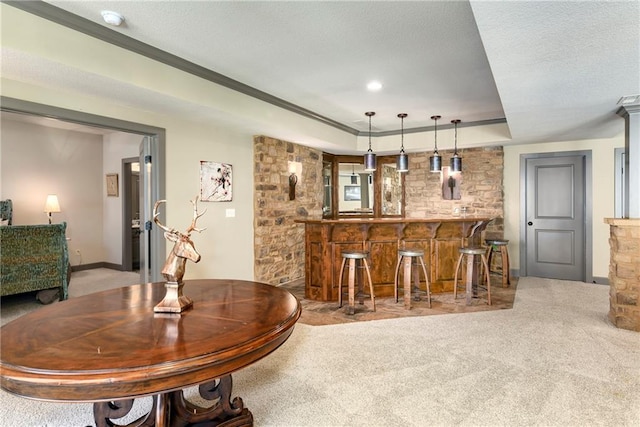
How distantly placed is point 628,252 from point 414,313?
2206 mm

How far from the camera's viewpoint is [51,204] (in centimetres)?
595

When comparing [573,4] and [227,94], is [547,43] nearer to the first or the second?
[573,4]

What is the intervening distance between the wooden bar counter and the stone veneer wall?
863 millimetres

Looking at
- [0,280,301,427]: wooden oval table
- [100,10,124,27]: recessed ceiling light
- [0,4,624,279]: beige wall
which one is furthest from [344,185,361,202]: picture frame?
[0,280,301,427]: wooden oval table

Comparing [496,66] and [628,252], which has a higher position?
[496,66]

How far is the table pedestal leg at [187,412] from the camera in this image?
1.64 metres

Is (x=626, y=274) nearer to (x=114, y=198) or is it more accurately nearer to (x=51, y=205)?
(x=114, y=198)

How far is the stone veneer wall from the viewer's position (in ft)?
16.7

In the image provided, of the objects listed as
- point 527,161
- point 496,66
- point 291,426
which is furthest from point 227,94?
point 527,161

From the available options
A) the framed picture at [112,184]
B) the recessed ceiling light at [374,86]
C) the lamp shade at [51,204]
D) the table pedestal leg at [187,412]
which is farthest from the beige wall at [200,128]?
the table pedestal leg at [187,412]

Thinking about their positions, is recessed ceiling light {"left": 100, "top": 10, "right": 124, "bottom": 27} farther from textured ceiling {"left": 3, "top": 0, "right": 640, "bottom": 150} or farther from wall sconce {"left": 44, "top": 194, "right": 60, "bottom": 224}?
wall sconce {"left": 44, "top": 194, "right": 60, "bottom": 224}

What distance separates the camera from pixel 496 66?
262 centimetres

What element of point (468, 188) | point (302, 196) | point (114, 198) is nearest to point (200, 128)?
point (302, 196)

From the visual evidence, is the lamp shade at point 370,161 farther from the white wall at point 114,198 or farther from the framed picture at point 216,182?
the white wall at point 114,198
